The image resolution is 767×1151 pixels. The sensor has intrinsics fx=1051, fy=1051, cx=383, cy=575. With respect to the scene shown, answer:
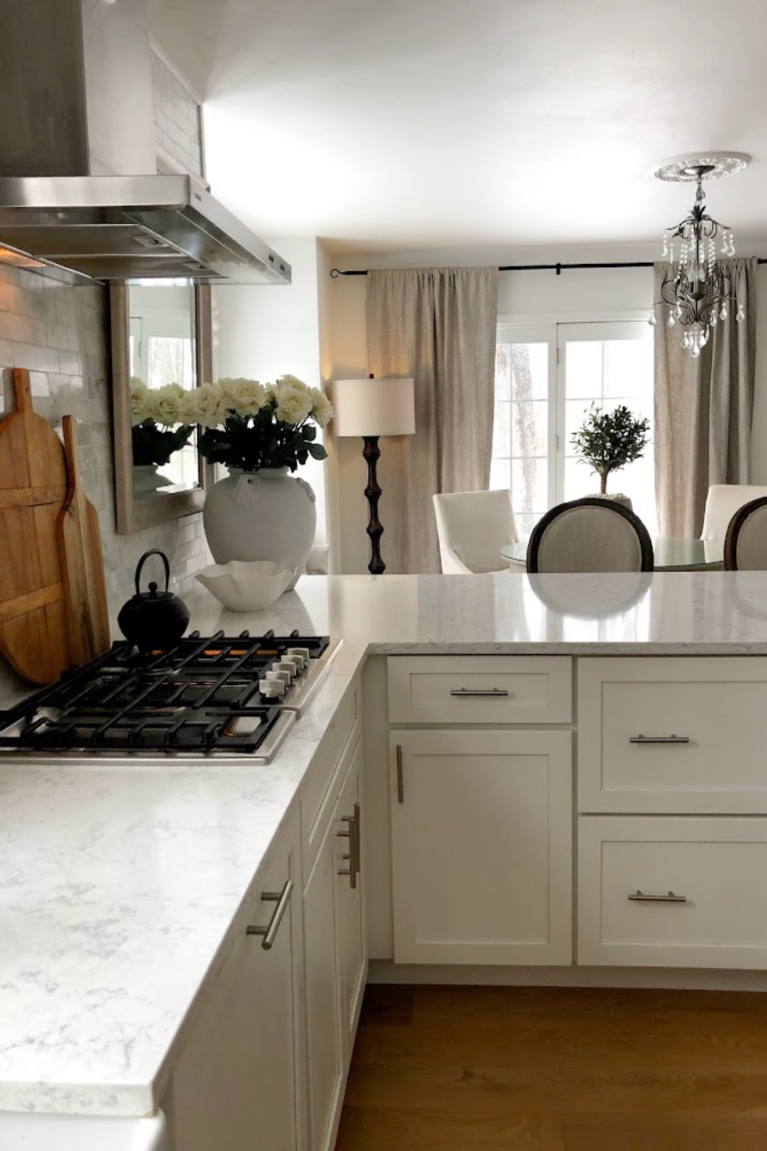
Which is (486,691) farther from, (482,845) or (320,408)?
(320,408)

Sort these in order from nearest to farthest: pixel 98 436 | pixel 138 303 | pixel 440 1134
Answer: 1. pixel 440 1134
2. pixel 98 436
3. pixel 138 303

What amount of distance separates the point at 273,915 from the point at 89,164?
129 centimetres

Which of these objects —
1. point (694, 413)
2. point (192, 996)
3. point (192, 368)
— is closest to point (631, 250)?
point (694, 413)

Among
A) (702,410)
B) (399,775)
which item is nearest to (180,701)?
(399,775)

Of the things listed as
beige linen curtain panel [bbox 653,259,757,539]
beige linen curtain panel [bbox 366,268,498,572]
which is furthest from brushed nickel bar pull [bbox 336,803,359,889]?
beige linen curtain panel [bbox 653,259,757,539]

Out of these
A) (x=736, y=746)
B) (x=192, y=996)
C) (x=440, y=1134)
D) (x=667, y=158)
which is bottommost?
(x=440, y=1134)

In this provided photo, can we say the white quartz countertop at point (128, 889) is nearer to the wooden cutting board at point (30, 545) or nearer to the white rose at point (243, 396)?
the wooden cutting board at point (30, 545)

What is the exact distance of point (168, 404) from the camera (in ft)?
9.05

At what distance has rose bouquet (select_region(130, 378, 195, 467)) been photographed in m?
2.63

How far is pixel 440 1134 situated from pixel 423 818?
0.62m

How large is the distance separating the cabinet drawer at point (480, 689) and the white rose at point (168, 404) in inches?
38.1

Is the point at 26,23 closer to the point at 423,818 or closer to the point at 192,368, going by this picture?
the point at 192,368

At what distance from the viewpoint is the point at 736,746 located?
2.22 metres

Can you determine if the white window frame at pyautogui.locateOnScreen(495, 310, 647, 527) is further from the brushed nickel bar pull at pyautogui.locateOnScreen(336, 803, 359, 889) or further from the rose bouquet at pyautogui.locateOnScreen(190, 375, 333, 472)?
the brushed nickel bar pull at pyautogui.locateOnScreen(336, 803, 359, 889)
